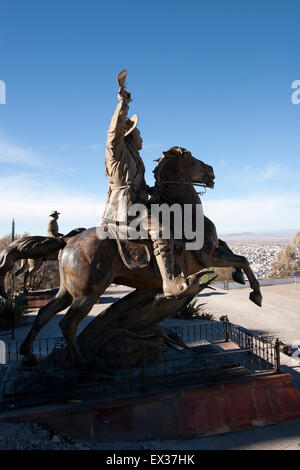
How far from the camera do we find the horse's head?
19.4ft

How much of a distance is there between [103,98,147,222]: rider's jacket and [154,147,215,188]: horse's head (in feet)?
1.57

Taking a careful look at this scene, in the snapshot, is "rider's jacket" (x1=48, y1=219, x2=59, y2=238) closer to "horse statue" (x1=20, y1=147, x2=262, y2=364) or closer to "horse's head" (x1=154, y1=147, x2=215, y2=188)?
"horse statue" (x1=20, y1=147, x2=262, y2=364)

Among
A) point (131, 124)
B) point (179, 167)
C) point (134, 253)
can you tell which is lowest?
point (134, 253)

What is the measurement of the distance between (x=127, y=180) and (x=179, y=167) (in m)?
1.08

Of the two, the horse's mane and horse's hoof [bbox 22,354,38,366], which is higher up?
the horse's mane

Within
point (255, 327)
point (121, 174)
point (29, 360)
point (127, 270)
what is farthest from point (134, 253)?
point (255, 327)

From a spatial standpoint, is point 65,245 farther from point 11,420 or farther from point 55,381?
point 11,420

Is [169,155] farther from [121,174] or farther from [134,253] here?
[134,253]

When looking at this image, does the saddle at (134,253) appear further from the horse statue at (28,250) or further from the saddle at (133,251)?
the horse statue at (28,250)

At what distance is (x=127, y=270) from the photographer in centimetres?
559

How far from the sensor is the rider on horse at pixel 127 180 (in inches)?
196

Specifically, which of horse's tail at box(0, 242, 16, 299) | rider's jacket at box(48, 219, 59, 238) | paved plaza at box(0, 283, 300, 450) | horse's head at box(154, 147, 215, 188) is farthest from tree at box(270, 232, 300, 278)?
horse's tail at box(0, 242, 16, 299)
